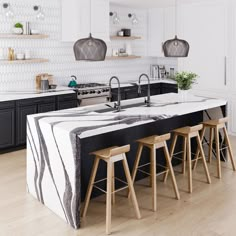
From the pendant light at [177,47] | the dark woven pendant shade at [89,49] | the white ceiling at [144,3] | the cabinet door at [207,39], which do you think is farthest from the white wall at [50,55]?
the dark woven pendant shade at [89,49]

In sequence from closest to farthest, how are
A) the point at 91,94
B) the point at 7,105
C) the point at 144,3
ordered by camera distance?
the point at 7,105
the point at 91,94
the point at 144,3

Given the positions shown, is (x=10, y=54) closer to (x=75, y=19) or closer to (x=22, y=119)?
(x=22, y=119)

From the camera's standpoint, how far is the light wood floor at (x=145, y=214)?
353 centimetres

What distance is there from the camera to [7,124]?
592 cm

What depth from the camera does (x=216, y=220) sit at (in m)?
3.74

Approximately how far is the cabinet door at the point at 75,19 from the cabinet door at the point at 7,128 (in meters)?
1.87

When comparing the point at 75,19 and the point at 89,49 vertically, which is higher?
the point at 75,19

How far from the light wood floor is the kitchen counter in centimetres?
158

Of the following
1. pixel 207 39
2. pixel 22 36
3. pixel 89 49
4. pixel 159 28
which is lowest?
pixel 89 49

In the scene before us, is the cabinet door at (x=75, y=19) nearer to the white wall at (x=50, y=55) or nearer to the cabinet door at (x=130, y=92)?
the white wall at (x=50, y=55)

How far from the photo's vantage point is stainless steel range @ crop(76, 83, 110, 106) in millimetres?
Result: 6876

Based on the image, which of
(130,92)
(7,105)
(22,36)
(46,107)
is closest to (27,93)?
(46,107)

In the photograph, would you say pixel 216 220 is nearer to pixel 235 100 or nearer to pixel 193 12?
pixel 235 100

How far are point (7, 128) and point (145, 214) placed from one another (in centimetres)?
302
